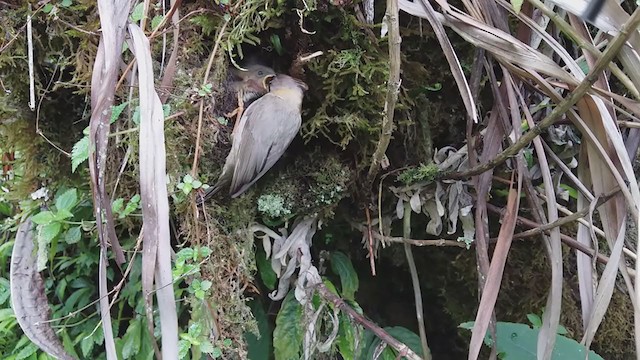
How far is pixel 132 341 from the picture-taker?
3.09 feet

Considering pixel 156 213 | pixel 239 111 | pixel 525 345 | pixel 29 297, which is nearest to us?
pixel 156 213

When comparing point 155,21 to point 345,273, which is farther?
point 345,273

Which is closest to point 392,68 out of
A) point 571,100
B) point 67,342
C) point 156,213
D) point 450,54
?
point 450,54

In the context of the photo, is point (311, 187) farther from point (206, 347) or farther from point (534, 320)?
point (534, 320)

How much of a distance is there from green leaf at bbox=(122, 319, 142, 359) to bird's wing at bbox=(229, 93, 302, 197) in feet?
1.26

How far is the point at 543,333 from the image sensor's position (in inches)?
26.1

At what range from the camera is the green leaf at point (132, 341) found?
3.06ft

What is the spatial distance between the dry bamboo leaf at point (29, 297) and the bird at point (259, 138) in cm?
39

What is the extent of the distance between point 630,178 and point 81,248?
3.40ft

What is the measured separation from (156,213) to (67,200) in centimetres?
38

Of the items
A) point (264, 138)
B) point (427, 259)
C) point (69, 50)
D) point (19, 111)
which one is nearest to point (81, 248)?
point (19, 111)

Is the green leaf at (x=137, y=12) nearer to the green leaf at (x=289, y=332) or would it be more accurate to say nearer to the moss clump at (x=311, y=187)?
the moss clump at (x=311, y=187)

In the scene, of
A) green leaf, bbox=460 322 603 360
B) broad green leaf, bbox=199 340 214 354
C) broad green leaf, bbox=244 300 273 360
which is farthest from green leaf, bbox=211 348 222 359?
green leaf, bbox=460 322 603 360

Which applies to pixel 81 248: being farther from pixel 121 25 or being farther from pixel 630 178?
pixel 630 178
